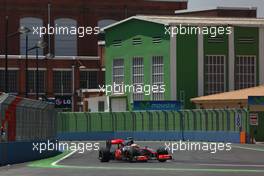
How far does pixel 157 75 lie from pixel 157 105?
6.80 metres

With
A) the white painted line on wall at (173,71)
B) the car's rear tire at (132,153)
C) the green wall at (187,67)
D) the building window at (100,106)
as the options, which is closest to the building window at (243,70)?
the green wall at (187,67)

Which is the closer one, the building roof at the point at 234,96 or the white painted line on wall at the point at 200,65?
the building roof at the point at 234,96

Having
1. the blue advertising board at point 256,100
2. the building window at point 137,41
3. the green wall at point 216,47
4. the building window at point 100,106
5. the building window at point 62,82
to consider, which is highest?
the building window at point 137,41

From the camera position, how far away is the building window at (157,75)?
86312mm

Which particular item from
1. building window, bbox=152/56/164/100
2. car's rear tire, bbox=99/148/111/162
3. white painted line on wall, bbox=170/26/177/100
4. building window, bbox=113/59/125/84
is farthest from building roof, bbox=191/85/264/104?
car's rear tire, bbox=99/148/111/162

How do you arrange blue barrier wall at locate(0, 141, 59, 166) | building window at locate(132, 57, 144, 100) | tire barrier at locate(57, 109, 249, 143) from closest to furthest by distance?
blue barrier wall at locate(0, 141, 59, 166) < tire barrier at locate(57, 109, 249, 143) < building window at locate(132, 57, 144, 100)

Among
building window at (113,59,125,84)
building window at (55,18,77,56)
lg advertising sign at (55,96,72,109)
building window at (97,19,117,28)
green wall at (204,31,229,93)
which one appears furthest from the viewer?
building window at (97,19,117,28)

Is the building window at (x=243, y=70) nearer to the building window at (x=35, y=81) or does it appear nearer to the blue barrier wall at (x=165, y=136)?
the blue barrier wall at (x=165, y=136)

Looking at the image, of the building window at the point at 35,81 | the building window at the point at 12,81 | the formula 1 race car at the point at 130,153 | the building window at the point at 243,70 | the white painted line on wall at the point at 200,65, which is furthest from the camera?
the building window at the point at 35,81

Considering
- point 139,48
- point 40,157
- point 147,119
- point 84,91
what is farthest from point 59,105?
point 40,157

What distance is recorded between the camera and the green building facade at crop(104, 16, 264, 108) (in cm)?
8394

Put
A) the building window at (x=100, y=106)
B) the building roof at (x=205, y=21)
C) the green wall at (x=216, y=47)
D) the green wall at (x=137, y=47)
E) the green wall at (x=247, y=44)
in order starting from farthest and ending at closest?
the building window at (x=100, y=106), the green wall at (x=247, y=44), the green wall at (x=137, y=47), the green wall at (x=216, y=47), the building roof at (x=205, y=21)

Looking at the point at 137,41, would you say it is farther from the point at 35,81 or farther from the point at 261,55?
the point at 35,81

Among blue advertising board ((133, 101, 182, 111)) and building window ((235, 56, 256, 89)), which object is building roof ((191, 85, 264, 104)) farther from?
building window ((235, 56, 256, 89))
